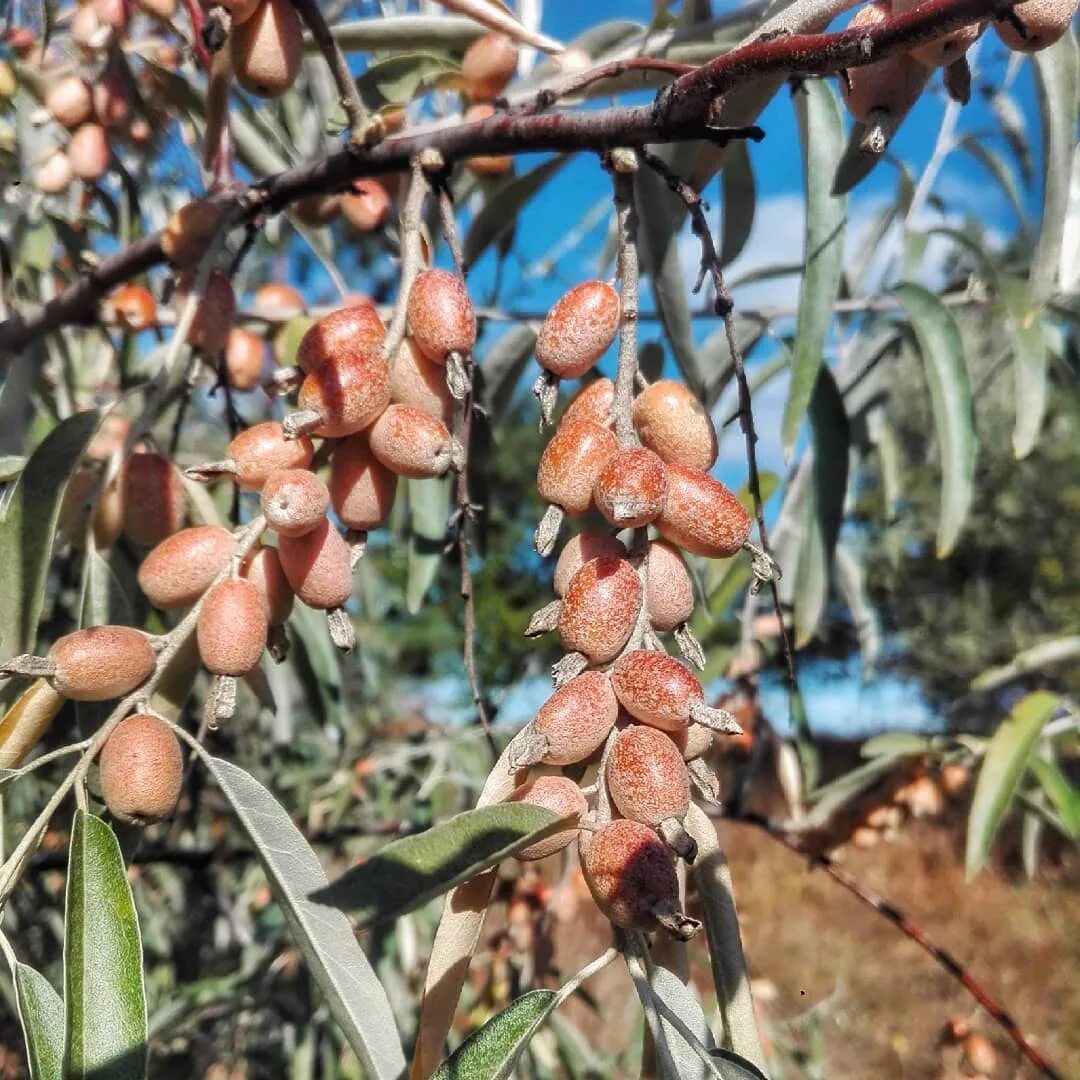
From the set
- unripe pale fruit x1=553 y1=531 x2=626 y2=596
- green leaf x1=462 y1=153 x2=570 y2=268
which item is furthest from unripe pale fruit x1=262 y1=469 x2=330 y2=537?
green leaf x1=462 y1=153 x2=570 y2=268

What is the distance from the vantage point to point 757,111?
0.61 meters

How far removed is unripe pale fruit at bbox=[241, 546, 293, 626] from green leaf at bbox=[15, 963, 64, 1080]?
194 mm

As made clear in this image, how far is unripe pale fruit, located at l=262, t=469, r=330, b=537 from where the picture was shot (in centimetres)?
46

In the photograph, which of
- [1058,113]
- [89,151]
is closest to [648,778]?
[1058,113]

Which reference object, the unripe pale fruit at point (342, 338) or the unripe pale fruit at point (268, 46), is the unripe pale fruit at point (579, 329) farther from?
the unripe pale fruit at point (268, 46)

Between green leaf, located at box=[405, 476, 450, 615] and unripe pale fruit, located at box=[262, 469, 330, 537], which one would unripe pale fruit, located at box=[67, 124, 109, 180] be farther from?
unripe pale fruit, located at box=[262, 469, 330, 537]

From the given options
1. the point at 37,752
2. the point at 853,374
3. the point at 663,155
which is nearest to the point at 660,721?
the point at 663,155

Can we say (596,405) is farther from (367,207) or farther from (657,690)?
(367,207)

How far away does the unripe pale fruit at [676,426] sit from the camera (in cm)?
46

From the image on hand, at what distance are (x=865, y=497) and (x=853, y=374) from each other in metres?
7.08

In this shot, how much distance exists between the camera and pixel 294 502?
46 centimetres

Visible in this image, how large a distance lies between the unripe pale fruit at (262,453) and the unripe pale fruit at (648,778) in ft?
0.76

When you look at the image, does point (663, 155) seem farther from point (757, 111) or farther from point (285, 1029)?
point (285, 1029)

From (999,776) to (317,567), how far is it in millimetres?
865
